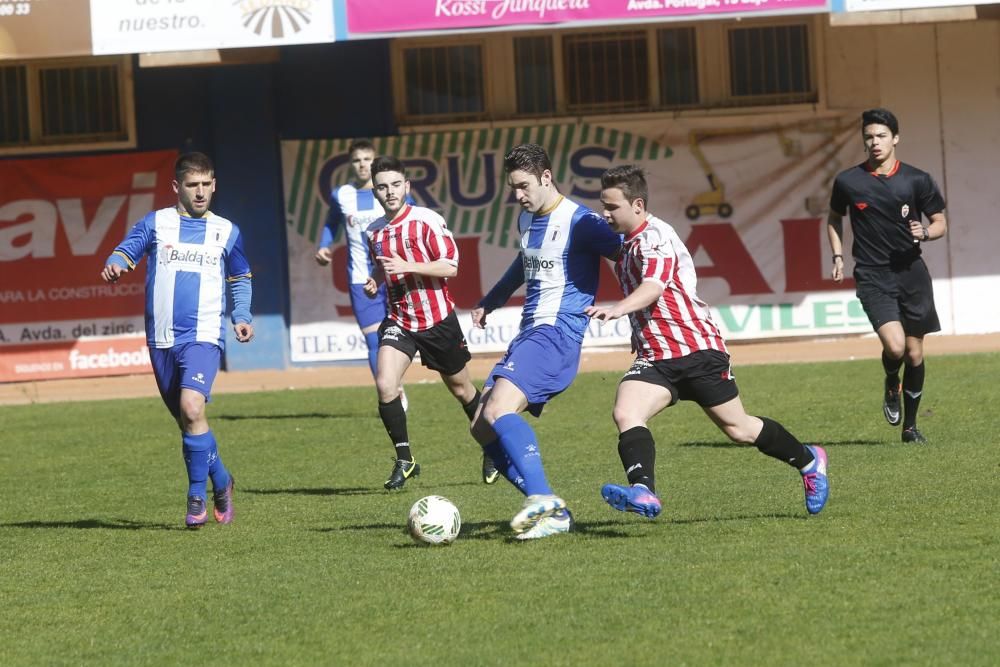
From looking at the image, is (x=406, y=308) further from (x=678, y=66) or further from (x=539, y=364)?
(x=678, y=66)

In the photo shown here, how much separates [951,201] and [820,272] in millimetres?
1741

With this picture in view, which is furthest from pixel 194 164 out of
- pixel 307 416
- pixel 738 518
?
pixel 307 416

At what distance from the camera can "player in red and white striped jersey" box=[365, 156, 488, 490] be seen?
9703 millimetres

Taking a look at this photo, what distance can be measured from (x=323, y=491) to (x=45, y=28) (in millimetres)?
8516

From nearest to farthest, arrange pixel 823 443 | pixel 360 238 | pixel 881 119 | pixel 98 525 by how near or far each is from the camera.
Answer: pixel 98 525 < pixel 881 119 < pixel 823 443 < pixel 360 238

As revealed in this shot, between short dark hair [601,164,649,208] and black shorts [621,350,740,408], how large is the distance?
732mm

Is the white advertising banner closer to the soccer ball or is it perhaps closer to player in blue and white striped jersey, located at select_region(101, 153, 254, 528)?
player in blue and white striped jersey, located at select_region(101, 153, 254, 528)

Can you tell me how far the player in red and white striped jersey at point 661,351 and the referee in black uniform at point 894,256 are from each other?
2.94m

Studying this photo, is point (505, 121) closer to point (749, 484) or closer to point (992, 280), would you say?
point (992, 280)

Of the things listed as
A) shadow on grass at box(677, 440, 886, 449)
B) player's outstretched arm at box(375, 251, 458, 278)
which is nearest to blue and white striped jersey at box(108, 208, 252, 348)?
player's outstretched arm at box(375, 251, 458, 278)

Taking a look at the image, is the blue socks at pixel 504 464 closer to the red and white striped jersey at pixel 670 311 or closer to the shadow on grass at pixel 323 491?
the red and white striped jersey at pixel 670 311

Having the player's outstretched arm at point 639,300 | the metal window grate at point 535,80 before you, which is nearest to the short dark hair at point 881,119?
the player's outstretched arm at point 639,300

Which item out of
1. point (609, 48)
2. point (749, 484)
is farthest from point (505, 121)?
point (749, 484)

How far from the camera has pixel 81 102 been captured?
63.3 ft
